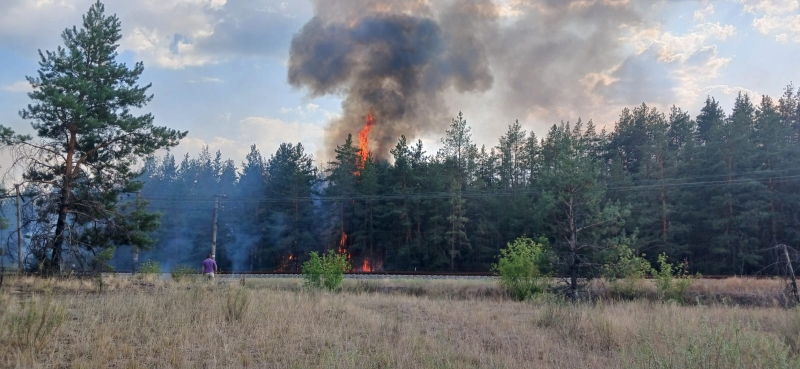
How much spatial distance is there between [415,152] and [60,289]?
3862cm

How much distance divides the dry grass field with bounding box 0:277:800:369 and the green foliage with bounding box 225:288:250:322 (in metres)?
0.03

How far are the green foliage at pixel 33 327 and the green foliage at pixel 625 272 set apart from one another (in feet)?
65.7

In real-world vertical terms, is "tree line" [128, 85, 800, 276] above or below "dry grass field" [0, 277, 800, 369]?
above

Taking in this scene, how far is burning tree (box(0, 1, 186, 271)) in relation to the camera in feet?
66.6

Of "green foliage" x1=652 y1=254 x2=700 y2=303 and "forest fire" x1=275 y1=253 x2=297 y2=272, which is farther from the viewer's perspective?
"forest fire" x1=275 y1=253 x2=297 y2=272

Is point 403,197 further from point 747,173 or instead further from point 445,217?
point 747,173

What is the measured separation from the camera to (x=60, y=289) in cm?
1467

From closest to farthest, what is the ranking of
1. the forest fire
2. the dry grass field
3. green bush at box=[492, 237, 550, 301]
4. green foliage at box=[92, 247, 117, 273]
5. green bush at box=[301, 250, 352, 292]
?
1. the dry grass field
2. green foliage at box=[92, 247, 117, 273]
3. green bush at box=[301, 250, 352, 292]
4. green bush at box=[492, 237, 550, 301]
5. the forest fire

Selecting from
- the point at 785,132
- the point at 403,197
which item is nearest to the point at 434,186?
the point at 403,197

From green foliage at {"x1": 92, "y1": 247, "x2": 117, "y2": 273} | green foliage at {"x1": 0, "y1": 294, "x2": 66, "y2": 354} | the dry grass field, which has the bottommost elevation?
the dry grass field

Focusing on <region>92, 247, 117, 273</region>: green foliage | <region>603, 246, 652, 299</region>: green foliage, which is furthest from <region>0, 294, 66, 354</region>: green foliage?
<region>603, 246, 652, 299</region>: green foliage

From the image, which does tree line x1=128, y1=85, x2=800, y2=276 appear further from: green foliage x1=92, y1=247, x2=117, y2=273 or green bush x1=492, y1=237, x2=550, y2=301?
green foliage x1=92, y1=247, x2=117, y2=273

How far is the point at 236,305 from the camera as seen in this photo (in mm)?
10172

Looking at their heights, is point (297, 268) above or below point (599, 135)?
below
